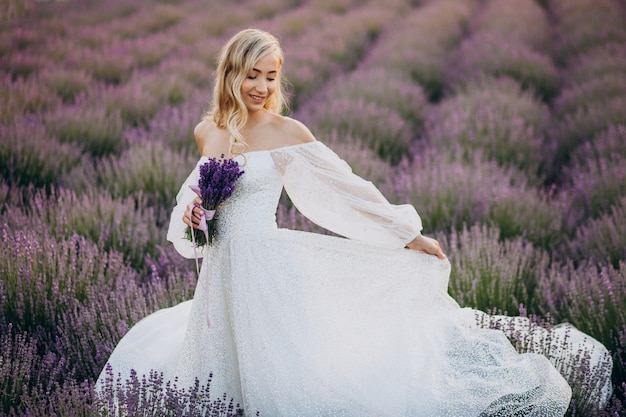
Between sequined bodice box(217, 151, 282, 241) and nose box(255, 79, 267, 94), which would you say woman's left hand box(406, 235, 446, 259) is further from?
nose box(255, 79, 267, 94)

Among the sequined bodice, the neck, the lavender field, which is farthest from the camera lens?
the lavender field

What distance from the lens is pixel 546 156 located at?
18.5ft

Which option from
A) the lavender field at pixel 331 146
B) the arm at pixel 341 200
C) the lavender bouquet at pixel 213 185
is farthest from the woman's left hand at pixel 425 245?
the lavender bouquet at pixel 213 185

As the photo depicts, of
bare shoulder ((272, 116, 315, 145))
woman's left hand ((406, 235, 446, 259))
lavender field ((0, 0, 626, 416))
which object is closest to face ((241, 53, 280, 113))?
bare shoulder ((272, 116, 315, 145))

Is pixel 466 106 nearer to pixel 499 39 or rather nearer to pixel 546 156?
pixel 546 156

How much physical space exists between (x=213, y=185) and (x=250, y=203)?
20 cm

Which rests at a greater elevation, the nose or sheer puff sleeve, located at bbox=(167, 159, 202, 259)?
the nose

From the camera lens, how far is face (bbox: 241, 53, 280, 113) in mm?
2434

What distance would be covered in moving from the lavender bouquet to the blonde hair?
6.7 inches

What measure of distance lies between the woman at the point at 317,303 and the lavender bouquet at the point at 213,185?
0.05 metres

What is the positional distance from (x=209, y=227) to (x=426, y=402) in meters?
0.98

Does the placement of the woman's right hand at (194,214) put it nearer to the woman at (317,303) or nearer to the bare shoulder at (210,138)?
the woman at (317,303)

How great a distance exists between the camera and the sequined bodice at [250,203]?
93.0 inches

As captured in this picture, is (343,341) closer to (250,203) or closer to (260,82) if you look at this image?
(250,203)
